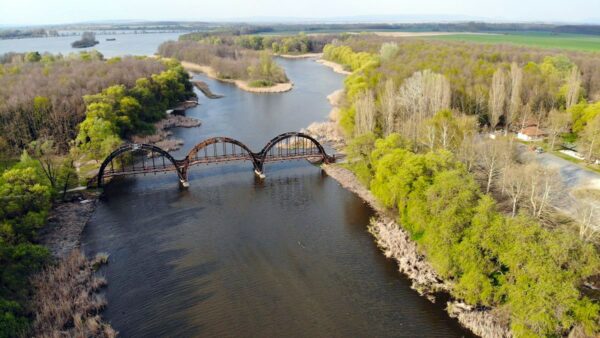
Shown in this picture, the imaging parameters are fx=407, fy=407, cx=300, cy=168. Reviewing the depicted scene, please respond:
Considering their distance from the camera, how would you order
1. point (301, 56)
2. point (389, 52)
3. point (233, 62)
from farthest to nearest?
point (301, 56), point (233, 62), point (389, 52)

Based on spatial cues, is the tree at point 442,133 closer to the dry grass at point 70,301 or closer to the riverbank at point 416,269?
the riverbank at point 416,269

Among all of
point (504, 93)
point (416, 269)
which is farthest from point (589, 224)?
point (504, 93)

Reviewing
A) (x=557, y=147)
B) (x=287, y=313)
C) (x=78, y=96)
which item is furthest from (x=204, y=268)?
(x=557, y=147)

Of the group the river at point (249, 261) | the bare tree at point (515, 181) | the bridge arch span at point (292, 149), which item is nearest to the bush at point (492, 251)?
the river at point (249, 261)

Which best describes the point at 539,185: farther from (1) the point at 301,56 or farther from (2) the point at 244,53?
(1) the point at 301,56

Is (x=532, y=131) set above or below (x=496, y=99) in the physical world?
below

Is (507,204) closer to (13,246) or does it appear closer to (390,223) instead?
(390,223)
